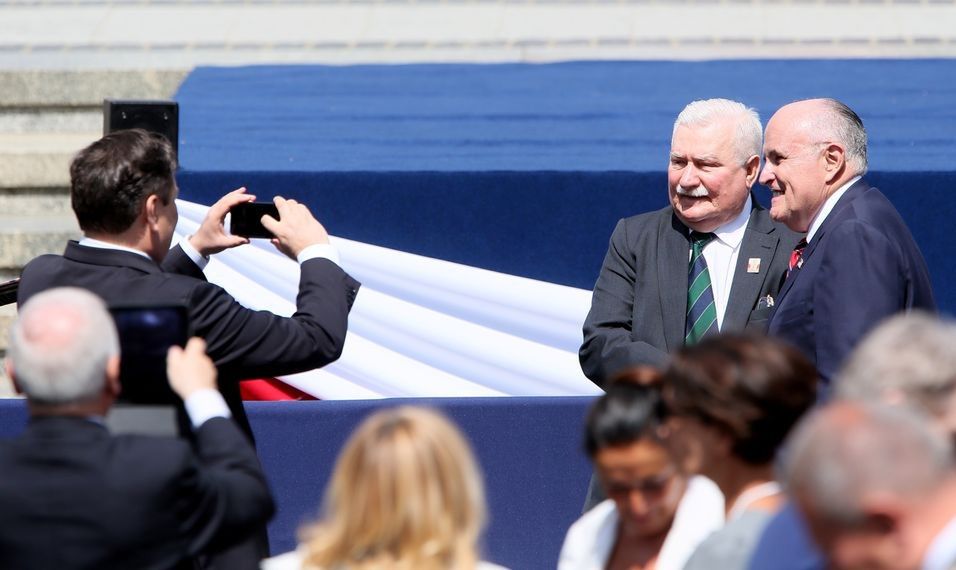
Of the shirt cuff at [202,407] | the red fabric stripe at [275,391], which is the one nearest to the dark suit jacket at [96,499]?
the shirt cuff at [202,407]

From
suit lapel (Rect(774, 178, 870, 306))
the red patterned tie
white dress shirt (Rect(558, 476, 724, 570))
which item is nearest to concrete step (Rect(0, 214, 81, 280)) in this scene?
the red patterned tie

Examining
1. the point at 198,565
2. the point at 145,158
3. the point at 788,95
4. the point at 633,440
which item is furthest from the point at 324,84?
the point at 633,440

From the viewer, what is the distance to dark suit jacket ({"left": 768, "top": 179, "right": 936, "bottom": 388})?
3332 mm

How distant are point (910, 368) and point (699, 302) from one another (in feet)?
5.77

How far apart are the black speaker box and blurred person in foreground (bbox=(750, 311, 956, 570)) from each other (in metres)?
3.31

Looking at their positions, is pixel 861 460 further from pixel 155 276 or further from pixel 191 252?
pixel 191 252

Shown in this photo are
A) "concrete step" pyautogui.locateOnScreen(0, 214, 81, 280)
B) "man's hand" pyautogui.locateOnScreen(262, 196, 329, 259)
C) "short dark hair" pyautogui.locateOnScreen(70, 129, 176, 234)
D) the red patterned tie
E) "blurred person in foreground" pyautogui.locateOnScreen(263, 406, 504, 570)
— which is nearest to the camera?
"blurred person in foreground" pyautogui.locateOnScreen(263, 406, 504, 570)

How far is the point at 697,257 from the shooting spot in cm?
397

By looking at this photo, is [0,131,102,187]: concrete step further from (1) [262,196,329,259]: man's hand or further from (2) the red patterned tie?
(2) the red patterned tie

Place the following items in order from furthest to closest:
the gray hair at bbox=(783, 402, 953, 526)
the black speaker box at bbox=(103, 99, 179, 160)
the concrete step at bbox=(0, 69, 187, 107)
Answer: the concrete step at bbox=(0, 69, 187, 107) → the black speaker box at bbox=(103, 99, 179, 160) → the gray hair at bbox=(783, 402, 953, 526)

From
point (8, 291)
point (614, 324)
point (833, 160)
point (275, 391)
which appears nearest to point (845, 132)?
point (833, 160)

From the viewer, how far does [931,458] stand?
177cm

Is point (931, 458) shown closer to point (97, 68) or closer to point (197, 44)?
point (97, 68)

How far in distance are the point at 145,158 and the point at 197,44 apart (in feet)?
15.7
